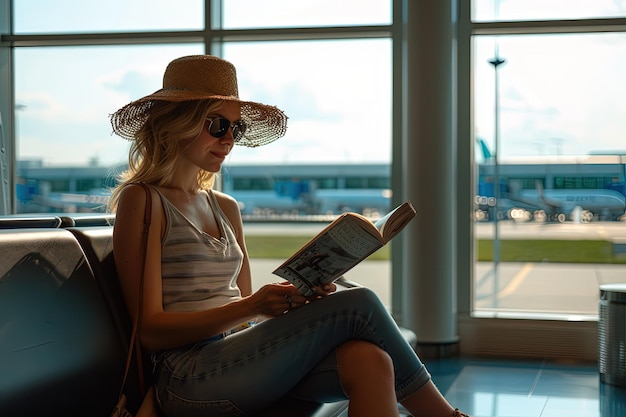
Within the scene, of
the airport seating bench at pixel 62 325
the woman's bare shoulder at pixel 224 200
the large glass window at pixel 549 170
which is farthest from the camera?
the large glass window at pixel 549 170

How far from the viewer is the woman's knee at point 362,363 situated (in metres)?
2.12

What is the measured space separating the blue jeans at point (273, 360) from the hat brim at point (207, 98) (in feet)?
2.26

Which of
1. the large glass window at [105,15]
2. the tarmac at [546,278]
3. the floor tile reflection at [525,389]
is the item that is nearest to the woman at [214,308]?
the floor tile reflection at [525,389]

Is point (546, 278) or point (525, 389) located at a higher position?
point (546, 278)

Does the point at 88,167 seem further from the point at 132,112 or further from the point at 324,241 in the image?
the point at 324,241

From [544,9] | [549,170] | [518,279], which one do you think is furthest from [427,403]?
[544,9]

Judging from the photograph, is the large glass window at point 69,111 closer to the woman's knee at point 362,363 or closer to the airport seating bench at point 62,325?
the airport seating bench at point 62,325

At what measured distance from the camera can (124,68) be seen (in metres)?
5.73

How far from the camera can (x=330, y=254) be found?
2059 millimetres

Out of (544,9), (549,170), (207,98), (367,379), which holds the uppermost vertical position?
(544,9)

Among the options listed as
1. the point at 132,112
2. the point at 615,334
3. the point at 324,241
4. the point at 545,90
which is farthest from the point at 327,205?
the point at 324,241

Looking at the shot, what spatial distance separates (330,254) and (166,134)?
638 mm

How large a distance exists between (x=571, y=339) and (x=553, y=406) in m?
1.25

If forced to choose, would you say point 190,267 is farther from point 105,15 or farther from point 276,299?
point 105,15
